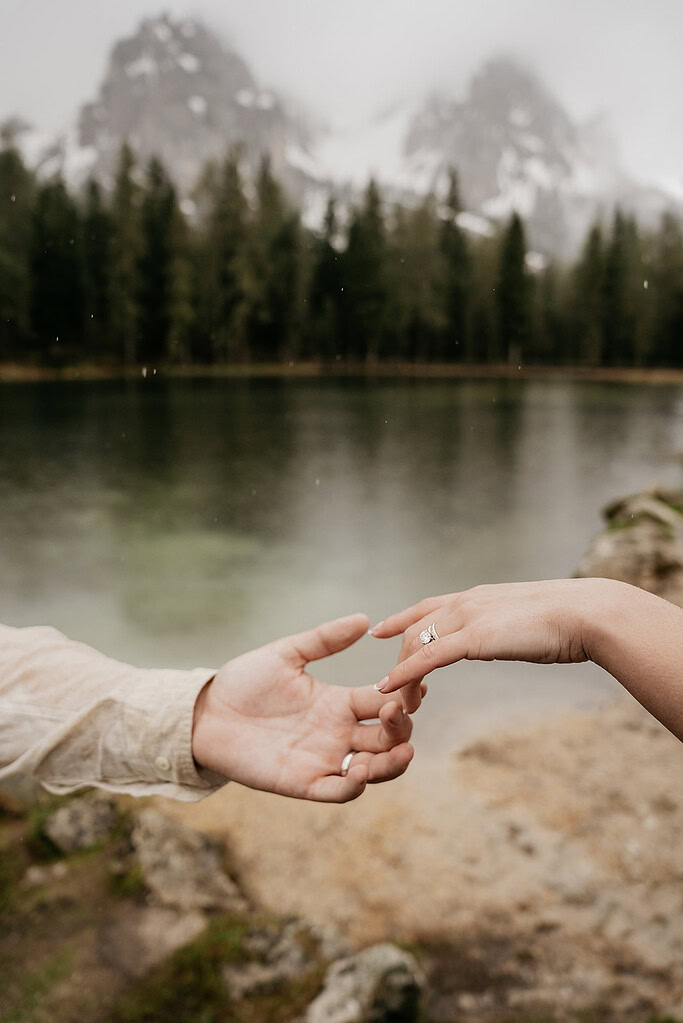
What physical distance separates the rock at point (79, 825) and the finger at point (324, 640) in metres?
1.85

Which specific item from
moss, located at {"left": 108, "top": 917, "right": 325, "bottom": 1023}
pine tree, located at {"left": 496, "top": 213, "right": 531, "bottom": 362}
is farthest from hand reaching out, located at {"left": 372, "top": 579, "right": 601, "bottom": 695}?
pine tree, located at {"left": 496, "top": 213, "right": 531, "bottom": 362}

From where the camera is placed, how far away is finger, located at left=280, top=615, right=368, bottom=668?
3.88ft

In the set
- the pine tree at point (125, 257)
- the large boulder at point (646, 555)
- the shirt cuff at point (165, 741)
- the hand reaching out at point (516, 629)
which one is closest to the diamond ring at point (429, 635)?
the hand reaching out at point (516, 629)

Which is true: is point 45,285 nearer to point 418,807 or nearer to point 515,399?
point 418,807

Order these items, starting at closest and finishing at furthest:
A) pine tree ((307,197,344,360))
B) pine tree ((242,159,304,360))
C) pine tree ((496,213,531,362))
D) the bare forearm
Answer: the bare forearm → pine tree ((496,213,531,362)) → pine tree ((242,159,304,360)) → pine tree ((307,197,344,360))

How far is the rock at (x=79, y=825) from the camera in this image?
2.49 meters

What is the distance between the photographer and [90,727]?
3.68 ft

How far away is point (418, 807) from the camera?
3039 millimetres

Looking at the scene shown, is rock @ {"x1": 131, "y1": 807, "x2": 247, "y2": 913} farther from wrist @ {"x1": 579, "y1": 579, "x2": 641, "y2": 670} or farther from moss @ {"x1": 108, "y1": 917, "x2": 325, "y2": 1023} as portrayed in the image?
wrist @ {"x1": 579, "y1": 579, "x2": 641, "y2": 670}

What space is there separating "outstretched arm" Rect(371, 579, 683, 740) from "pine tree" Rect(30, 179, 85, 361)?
13741mm

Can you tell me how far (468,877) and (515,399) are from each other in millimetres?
25000

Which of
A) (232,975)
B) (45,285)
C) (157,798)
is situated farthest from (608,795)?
(45,285)

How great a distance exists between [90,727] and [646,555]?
5664 millimetres

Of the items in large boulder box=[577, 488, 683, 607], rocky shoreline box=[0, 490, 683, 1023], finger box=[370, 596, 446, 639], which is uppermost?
finger box=[370, 596, 446, 639]
